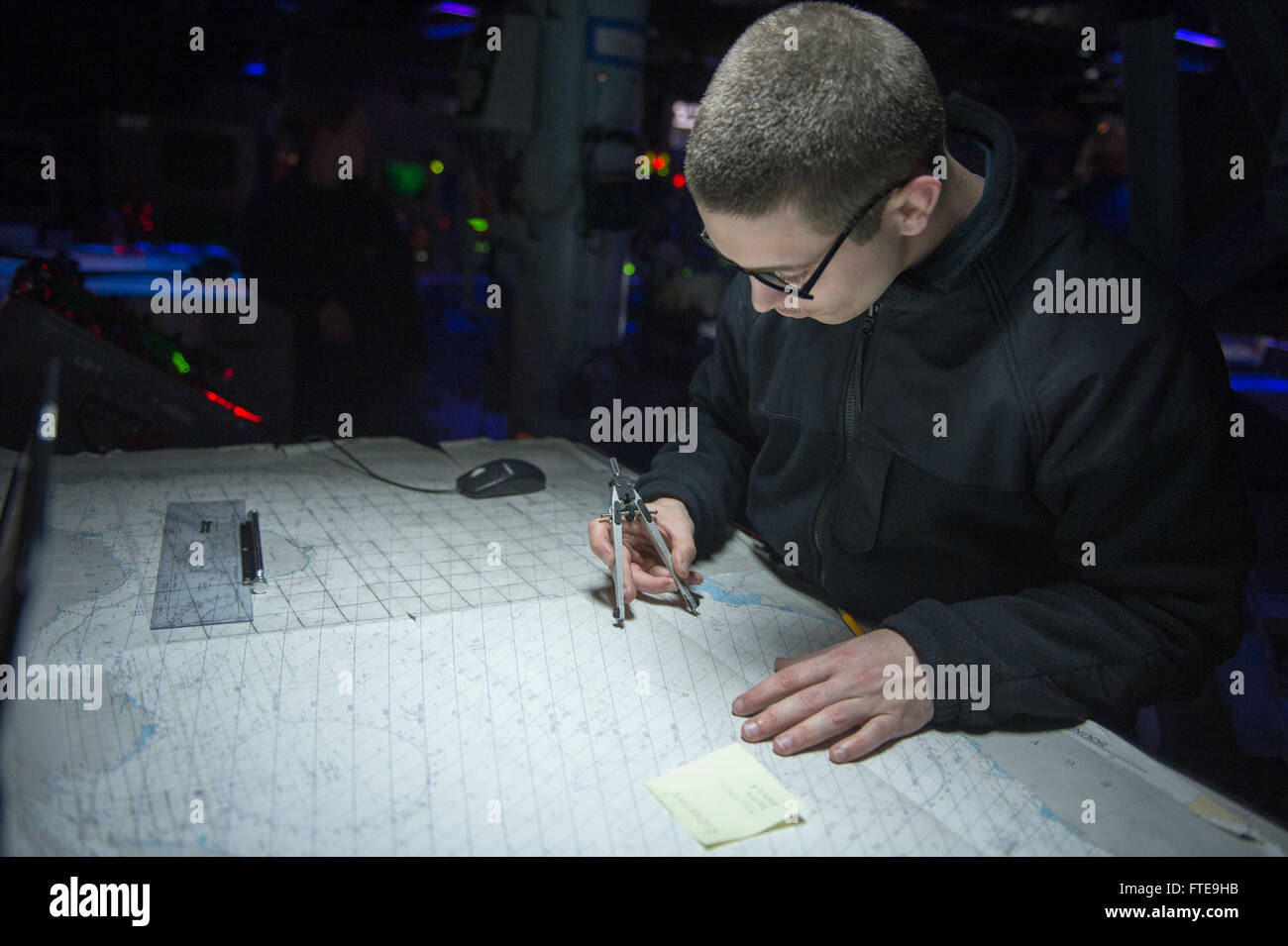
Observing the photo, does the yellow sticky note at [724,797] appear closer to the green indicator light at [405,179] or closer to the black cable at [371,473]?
the black cable at [371,473]

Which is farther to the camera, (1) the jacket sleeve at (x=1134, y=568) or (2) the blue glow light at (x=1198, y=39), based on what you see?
(2) the blue glow light at (x=1198, y=39)

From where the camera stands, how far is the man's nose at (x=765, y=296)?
1.03m

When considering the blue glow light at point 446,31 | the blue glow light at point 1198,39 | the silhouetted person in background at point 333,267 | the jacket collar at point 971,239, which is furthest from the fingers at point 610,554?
the blue glow light at point 446,31

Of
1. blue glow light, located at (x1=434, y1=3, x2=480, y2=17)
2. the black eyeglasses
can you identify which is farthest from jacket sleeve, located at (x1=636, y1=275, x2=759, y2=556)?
blue glow light, located at (x1=434, y1=3, x2=480, y2=17)

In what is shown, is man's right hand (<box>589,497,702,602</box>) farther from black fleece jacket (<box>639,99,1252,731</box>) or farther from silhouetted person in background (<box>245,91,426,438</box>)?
silhouetted person in background (<box>245,91,426,438</box>)

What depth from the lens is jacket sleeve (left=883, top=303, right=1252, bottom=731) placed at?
931mm

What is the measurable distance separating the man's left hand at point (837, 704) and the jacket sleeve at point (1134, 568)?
0.04 m

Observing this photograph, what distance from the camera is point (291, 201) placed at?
9.66ft

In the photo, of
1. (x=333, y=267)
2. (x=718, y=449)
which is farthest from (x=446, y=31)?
(x=718, y=449)

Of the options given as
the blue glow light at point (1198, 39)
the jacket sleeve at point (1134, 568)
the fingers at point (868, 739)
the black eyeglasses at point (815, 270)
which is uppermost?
the blue glow light at point (1198, 39)

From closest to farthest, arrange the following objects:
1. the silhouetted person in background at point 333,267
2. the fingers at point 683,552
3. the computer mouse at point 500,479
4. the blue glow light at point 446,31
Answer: the fingers at point 683,552 < the computer mouse at point 500,479 < the silhouetted person in background at point 333,267 < the blue glow light at point 446,31

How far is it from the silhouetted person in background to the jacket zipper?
84.1 inches

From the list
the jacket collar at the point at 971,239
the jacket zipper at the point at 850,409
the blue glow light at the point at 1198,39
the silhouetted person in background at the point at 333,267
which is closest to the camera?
the jacket collar at the point at 971,239

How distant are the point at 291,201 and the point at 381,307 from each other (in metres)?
0.46
